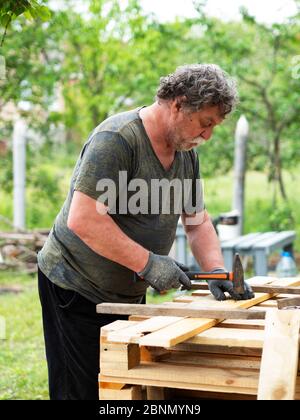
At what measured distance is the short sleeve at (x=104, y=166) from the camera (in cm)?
323

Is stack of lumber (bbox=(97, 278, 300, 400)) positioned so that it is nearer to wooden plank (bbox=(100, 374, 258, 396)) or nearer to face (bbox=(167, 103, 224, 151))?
wooden plank (bbox=(100, 374, 258, 396))

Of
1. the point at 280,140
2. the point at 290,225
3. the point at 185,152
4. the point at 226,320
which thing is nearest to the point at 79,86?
the point at 280,140

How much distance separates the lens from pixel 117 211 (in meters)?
3.42

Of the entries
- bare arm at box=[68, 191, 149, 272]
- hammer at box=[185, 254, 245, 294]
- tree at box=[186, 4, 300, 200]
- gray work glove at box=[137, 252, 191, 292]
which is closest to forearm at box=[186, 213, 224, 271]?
hammer at box=[185, 254, 245, 294]

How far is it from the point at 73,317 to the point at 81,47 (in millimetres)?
9681

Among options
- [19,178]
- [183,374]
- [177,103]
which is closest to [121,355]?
[183,374]

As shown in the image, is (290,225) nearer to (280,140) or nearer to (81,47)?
(280,140)

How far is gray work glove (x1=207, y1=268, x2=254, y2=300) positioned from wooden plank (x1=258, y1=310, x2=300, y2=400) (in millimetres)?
672

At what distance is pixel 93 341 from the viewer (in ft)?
11.7

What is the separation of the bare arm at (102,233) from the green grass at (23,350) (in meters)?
2.40

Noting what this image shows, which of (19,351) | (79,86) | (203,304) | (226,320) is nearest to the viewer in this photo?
(226,320)

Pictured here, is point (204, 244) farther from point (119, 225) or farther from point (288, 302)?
point (288, 302)

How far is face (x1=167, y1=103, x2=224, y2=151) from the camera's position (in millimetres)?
3342

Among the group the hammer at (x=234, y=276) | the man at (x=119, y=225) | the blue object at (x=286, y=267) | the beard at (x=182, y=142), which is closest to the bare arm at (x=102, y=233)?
the man at (x=119, y=225)
